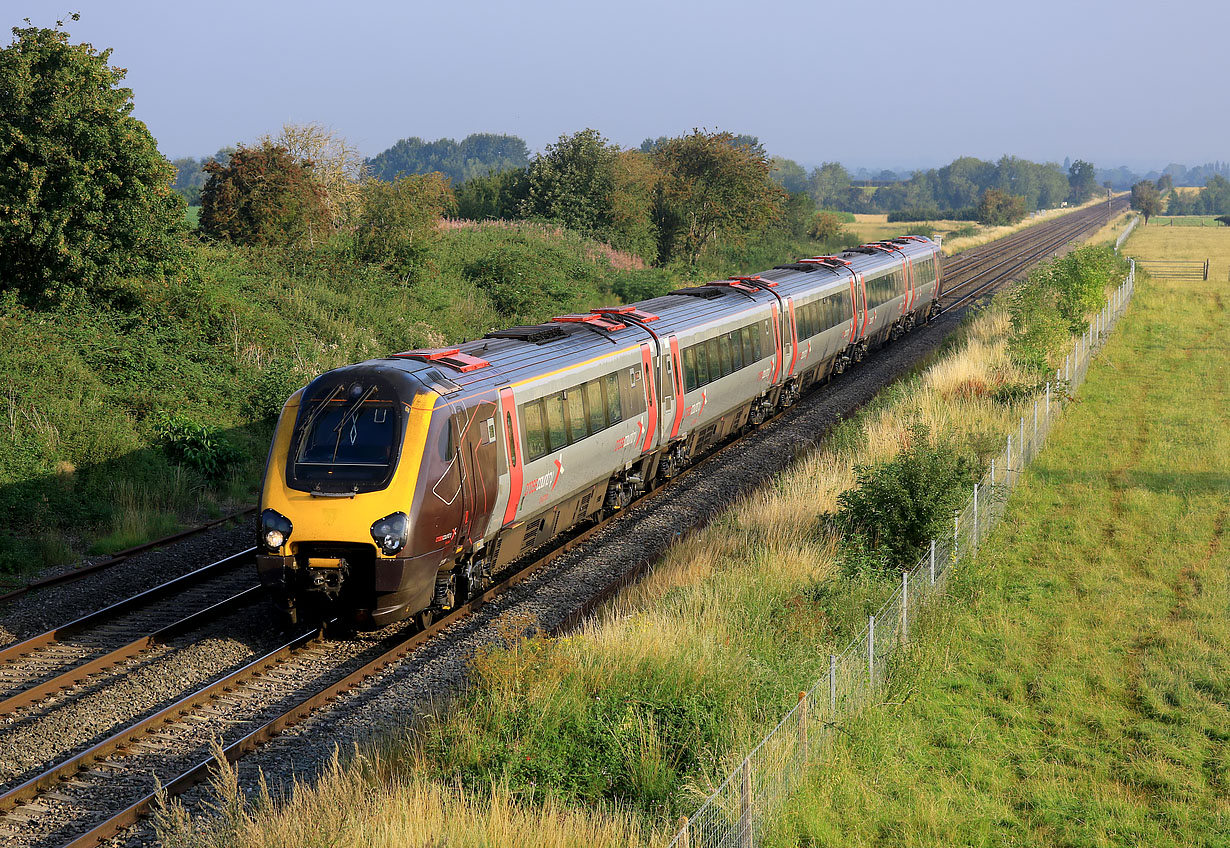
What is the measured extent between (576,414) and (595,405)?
0.62m

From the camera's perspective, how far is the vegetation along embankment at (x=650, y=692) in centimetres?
699

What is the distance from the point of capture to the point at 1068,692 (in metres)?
10.9

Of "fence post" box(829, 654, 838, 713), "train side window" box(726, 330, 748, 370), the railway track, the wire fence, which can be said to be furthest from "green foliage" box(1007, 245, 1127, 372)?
"fence post" box(829, 654, 838, 713)

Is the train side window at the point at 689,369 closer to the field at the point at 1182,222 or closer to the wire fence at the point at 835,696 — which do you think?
the wire fence at the point at 835,696

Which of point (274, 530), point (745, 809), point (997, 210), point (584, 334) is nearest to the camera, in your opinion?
point (745, 809)

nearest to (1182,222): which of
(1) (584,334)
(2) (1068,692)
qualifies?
(1) (584,334)

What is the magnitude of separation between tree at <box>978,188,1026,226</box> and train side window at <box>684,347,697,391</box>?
107 m

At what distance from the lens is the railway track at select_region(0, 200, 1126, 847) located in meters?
8.24

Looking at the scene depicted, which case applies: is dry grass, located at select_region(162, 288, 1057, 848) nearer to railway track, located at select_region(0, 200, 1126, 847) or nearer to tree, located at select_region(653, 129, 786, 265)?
railway track, located at select_region(0, 200, 1126, 847)

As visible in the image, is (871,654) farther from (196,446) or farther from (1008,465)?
(196,446)

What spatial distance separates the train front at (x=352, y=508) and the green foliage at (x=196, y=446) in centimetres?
744

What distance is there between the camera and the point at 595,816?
690 cm

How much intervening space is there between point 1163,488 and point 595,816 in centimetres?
1458

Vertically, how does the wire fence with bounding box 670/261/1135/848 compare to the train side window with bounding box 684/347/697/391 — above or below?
below
